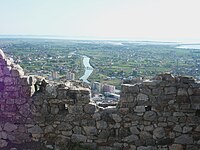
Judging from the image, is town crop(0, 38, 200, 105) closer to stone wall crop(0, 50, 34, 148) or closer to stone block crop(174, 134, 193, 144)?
stone block crop(174, 134, 193, 144)

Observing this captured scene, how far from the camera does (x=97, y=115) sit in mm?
9258

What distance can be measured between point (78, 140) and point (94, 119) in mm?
718

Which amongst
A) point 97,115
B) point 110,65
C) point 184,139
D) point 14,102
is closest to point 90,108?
point 97,115

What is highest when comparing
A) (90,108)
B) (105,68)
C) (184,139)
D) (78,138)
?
(90,108)

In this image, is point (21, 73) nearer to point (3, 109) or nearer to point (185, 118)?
point (3, 109)

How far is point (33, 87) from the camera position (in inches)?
378

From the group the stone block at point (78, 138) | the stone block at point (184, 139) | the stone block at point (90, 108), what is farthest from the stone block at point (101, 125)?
the stone block at point (184, 139)

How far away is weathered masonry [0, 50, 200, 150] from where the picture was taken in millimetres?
8984

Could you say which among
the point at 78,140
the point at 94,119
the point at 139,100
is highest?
the point at 139,100

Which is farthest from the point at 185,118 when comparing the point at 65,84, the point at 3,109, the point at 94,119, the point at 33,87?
the point at 3,109

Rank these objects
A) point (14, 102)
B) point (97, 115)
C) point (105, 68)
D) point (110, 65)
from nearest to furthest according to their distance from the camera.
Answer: point (97, 115) < point (14, 102) < point (105, 68) < point (110, 65)

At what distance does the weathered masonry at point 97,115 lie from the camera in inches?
354

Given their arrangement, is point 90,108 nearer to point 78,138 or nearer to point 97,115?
point 97,115

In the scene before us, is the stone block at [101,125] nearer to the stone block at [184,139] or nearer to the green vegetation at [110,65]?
the stone block at [184,139]
